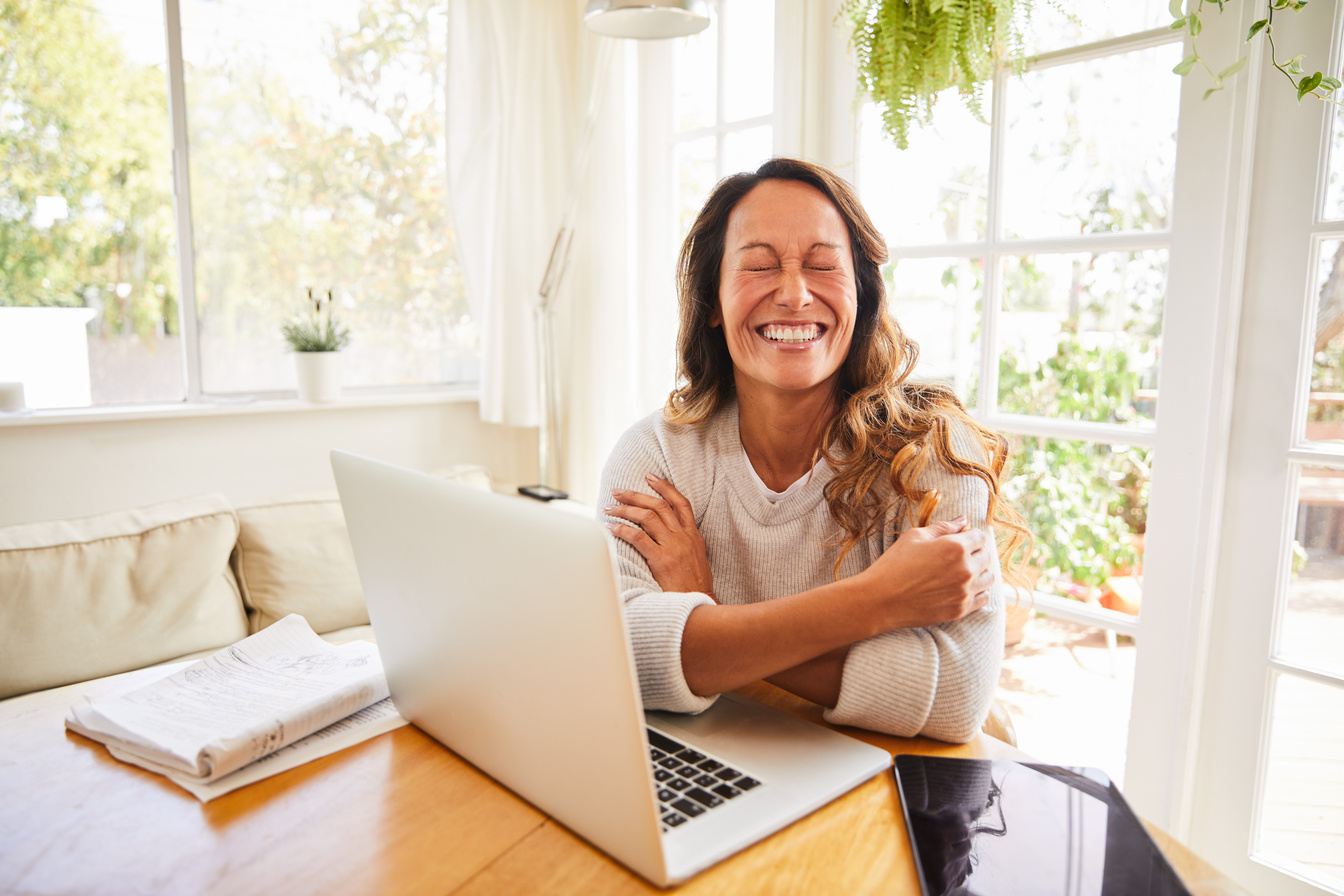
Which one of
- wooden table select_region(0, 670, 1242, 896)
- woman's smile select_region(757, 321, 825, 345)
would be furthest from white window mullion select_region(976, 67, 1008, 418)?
wooden table select_region(0, 670, 1242, 896)

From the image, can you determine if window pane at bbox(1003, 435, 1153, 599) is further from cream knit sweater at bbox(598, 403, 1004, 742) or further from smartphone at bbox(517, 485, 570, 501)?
smartphone at bbox(517, 485, 570, 501)

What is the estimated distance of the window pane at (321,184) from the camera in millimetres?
2316

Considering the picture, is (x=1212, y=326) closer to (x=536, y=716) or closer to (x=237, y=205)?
(x=536, y=716)

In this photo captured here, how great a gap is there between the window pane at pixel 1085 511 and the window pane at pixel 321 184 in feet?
6.33

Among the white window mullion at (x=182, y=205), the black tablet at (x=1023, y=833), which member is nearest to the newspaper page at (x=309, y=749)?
the black tablet at (x=1023, y=833)

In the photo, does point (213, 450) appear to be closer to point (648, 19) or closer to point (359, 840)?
point (648, 19)

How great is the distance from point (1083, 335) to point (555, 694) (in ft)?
5.09

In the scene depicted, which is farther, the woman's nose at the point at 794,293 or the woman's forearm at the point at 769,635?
the woman's nose at the point at 794,293

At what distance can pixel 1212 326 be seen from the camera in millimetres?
1499

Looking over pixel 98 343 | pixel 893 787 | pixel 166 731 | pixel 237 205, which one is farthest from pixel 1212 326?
pixel 98 343

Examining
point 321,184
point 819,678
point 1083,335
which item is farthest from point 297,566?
point 1083,335

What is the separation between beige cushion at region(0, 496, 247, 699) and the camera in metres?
1.64

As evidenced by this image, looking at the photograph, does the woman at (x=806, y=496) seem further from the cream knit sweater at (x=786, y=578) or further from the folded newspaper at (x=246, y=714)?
the folded newspaper at (x=246, y=714)

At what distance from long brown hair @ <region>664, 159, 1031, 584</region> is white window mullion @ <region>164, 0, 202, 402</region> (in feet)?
5.19
